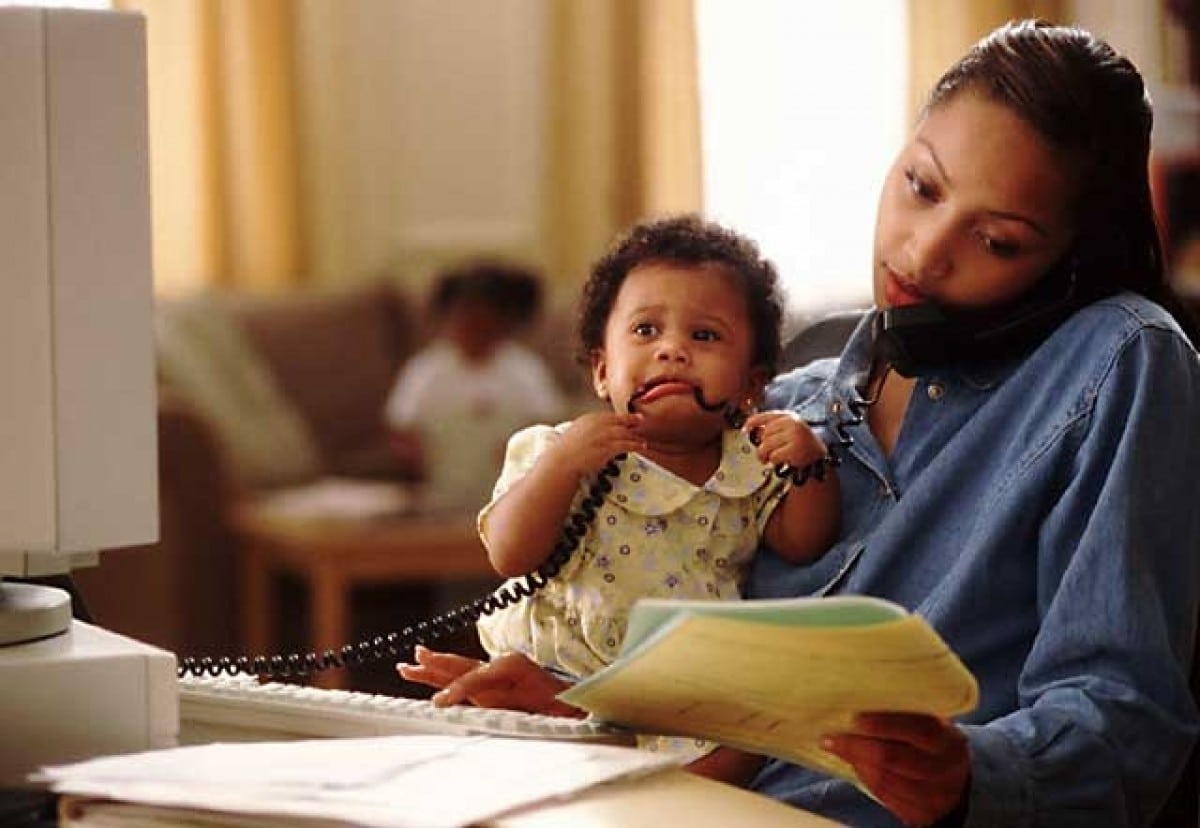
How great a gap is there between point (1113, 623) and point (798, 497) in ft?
0.81

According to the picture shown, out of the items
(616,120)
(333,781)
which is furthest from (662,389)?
(616,120)

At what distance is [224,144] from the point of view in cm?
557

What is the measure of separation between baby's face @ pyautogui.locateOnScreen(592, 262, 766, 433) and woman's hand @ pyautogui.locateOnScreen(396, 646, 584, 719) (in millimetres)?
184

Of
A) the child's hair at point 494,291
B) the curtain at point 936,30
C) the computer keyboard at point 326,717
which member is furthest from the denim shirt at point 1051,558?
the curtain at point 936,30

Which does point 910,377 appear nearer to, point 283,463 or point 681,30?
point 283,463

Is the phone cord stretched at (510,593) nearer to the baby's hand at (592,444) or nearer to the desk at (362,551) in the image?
the baby's hand at (592,444)

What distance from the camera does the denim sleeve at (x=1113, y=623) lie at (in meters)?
1.19

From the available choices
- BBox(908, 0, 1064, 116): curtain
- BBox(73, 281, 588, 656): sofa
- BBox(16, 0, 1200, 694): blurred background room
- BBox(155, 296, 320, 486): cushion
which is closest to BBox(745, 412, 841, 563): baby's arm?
BBox(73, 281, 588, 656): sofa

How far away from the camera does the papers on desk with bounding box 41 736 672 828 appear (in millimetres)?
980

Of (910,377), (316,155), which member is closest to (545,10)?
(316,155)

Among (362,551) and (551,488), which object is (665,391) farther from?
(362,551)

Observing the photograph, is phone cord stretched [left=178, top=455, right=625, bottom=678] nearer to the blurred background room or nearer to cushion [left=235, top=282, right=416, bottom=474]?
the blurred background room

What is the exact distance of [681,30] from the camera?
5.97m

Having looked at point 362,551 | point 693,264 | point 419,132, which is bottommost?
point 362,551
